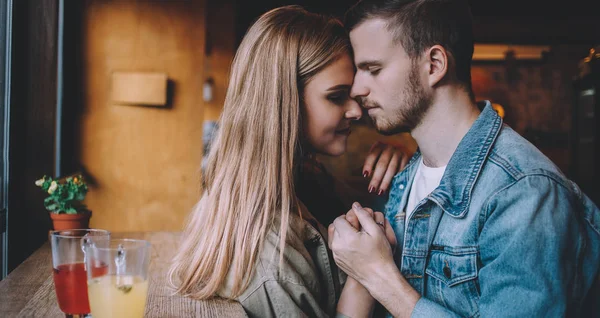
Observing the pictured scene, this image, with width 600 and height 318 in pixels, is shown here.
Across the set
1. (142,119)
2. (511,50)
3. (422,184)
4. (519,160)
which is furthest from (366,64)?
(511,50)

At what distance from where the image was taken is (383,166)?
5.95 ft

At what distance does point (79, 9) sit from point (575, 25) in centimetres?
539

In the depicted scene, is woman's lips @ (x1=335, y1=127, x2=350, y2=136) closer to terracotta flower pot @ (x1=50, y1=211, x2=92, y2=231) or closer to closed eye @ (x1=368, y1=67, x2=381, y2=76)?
closed eye @ (x1=368, y1=67, x2=381, y2=76)

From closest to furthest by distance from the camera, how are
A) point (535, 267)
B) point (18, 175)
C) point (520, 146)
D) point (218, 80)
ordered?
point (535, 267)
point (520, 146)
point (18, 175)
point (218, 80)

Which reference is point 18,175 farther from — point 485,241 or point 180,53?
point 180,53

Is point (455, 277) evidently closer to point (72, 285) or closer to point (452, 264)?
point (452, 264)

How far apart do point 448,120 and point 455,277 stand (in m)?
0.43

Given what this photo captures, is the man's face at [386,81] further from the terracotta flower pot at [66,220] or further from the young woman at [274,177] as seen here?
the terracotta flower pot at [66,220]

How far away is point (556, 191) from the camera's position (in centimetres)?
117

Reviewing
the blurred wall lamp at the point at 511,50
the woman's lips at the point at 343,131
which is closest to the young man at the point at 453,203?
the woman's lips at the point at 343,131

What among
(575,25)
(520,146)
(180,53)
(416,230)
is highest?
(575,25)

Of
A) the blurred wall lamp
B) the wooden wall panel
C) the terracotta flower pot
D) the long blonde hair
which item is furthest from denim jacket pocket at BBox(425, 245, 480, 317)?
the blurred wall lamp

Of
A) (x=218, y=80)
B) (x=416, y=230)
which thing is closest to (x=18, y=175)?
(x=416, y=230)

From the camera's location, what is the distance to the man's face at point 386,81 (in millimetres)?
1492
